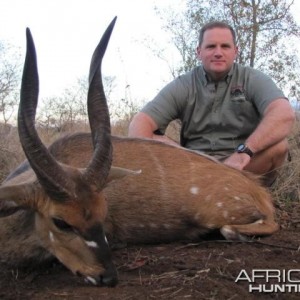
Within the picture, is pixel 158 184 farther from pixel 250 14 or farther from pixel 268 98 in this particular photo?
pixel 250 14

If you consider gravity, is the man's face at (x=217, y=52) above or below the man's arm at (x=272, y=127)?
above

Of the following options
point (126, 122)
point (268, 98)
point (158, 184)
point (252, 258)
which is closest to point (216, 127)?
point (268, 98)

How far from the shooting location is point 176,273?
10.2 ft

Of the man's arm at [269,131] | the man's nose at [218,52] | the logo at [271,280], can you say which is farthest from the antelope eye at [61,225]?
the man's nose at [218,52]

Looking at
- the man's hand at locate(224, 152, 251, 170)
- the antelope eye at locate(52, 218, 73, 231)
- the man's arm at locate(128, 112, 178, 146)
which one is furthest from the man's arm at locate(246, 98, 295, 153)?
the antelope eye at locate(52, 218, 73, 231)

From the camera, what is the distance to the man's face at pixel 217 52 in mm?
5289

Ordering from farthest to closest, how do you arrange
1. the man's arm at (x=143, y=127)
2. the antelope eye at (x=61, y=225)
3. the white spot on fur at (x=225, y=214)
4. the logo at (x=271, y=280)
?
the man's arm at (x=143, y=127) < the white spot on fur at (x=225, y=214) < the antelope eye at (x=61, y=225) < the logo at (x=271, y=280)

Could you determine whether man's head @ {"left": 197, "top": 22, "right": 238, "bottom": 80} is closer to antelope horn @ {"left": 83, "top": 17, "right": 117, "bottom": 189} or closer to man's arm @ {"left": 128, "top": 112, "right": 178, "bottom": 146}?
man's arm @ {"left": 128, "top": 112, "right": 178, "bottom": 146}

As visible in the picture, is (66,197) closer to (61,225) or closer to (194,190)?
(61,225)

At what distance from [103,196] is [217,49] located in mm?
2627

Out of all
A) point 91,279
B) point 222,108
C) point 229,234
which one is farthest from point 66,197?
point 222,108

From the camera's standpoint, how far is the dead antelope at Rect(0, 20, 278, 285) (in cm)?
303

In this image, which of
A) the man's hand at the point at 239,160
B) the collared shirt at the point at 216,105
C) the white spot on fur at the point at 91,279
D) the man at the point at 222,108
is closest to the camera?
the white spot on fur at the point at 91,279

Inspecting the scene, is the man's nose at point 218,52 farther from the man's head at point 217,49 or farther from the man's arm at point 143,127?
the man's arm at point 143,127
